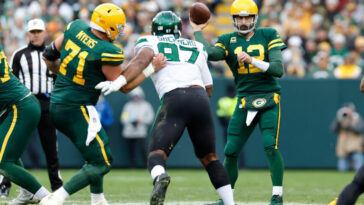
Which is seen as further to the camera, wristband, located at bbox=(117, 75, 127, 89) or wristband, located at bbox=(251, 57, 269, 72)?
wristband, located at bbox=(251, 57, 269, 72)

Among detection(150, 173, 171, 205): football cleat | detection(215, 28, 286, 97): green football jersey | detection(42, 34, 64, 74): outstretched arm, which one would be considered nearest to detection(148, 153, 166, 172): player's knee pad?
detection(150, 173, 171, 205): football cleat

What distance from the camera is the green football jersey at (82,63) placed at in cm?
596

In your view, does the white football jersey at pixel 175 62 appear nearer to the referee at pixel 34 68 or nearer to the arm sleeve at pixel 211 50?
the arm sleeve at pixel 211 50

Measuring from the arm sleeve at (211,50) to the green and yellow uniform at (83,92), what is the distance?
1.24 m

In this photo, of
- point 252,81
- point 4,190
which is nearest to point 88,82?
point 252,81

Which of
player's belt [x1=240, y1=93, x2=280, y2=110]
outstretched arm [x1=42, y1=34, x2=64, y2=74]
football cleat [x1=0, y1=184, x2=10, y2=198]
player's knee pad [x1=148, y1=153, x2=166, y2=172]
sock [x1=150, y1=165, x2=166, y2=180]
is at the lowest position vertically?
football cleat [x1=0, y1=184, x2=10, y2=198]

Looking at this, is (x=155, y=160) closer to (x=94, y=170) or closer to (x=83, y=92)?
(x=94, y=170)

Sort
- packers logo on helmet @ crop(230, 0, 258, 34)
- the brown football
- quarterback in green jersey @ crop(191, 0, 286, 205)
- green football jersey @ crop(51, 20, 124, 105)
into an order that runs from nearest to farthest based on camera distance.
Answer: green football jersey @ crop(51, 20, 124, 105) → the brown football → quarterback in green jersey @ crop(191, 0, 286, 205) → packers logo on helmet @ crop(230, 0, 258, 34)

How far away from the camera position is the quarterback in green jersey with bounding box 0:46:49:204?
634 cm

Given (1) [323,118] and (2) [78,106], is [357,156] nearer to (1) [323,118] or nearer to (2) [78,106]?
(1) [323,118]

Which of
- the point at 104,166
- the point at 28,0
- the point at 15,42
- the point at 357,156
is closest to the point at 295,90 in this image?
the point at 357,156

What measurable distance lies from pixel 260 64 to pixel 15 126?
8.01ft

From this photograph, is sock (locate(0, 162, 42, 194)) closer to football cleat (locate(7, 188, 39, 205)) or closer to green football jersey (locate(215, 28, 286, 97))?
football cleat (locate(7, 188, 39, 205))

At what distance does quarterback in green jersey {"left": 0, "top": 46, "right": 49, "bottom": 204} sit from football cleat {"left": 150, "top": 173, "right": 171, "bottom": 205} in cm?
153
